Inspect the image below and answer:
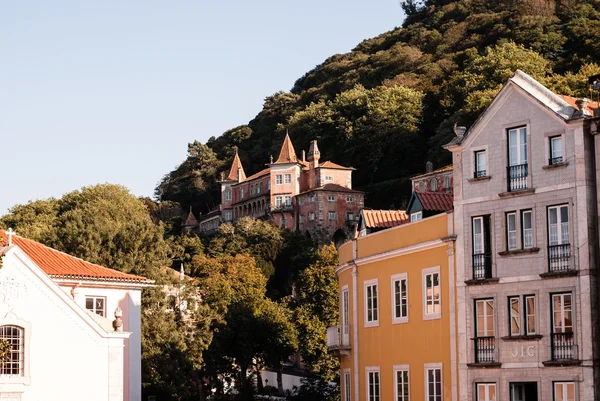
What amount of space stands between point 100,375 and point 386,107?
4771 inches

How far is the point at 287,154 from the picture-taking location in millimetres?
172625

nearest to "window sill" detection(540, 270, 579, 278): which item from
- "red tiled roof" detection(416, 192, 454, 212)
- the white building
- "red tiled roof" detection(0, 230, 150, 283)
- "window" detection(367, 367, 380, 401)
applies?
"red tiled roof" detection(416, 192, 454, 212)

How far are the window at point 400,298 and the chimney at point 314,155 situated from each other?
4709 inches

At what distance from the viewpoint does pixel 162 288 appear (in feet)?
227

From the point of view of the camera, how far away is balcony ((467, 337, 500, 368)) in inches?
1605

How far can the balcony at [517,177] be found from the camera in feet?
134

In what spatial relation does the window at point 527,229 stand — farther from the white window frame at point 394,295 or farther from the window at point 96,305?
the window at point 96,305

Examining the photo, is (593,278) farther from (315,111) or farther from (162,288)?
(315,111)

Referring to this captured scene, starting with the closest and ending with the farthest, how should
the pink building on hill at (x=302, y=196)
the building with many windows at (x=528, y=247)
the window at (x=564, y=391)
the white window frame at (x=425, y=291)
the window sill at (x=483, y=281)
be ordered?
1. the window at (x=564, y=391)
2. the building with many windows at (x=528, y=247)
3. the window sill at (x=483, y=281)
4. the white window frame at (x=425, y=291)
5. the pink building on hill at (x=302, y=196)

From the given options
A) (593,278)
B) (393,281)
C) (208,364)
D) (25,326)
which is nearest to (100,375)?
(25,326)

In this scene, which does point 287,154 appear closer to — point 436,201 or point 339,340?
point 339,340

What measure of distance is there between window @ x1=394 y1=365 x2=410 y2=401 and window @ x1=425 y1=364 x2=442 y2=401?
1192 mm

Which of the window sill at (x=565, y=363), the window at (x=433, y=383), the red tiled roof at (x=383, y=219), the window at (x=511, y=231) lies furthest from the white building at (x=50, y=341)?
the window sill at (x=565, y=363)

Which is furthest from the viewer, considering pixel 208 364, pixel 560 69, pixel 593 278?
pixel 560 69
